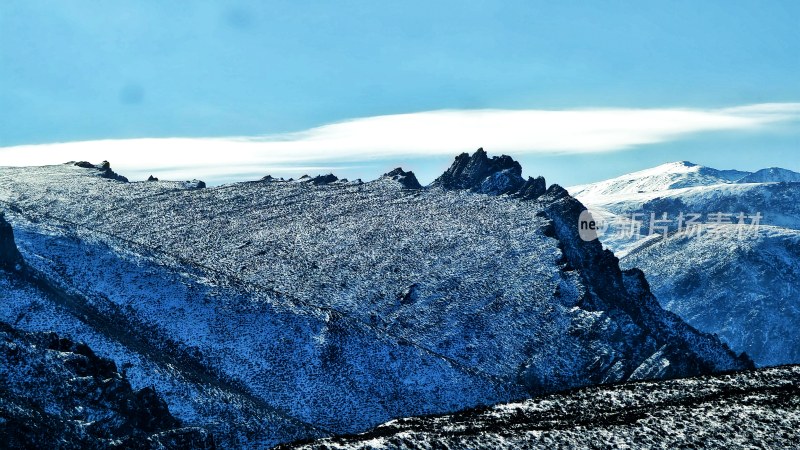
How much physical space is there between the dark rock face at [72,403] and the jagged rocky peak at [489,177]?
83.7 meters

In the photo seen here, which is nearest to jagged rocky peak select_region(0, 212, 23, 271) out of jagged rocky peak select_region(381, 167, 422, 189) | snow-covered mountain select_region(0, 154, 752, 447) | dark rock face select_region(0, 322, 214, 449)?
snow-covered mountain select_region(0, 154, 752, 447)

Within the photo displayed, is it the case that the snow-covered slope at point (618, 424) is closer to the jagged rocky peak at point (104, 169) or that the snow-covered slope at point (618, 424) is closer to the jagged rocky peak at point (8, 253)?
the jagged rocky peak at point (8, 253)

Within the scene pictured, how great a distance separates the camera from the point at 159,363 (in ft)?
275

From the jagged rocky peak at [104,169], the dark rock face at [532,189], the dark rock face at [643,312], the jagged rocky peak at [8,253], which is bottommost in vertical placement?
the dark rock face at [643,312]

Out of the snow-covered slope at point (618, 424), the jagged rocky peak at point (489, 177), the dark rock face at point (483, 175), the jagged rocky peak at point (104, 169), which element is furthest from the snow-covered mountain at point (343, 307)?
the jagged rocky peak at point (104, 169)

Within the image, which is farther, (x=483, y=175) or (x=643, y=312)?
(x=483, y=175)

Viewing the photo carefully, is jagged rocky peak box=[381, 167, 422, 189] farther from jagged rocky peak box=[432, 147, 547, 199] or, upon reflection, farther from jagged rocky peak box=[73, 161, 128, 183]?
jagged rocky peak box=[73, 161, 128, 183]

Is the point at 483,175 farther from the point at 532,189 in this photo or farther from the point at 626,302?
the point at 626,302

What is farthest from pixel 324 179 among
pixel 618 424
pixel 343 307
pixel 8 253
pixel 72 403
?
pixel 618 424

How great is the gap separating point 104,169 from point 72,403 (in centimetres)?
12551

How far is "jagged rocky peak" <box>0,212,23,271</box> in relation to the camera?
93562mm

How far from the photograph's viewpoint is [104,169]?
185000 mm

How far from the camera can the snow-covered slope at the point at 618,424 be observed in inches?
1901

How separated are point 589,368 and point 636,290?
27628mm
